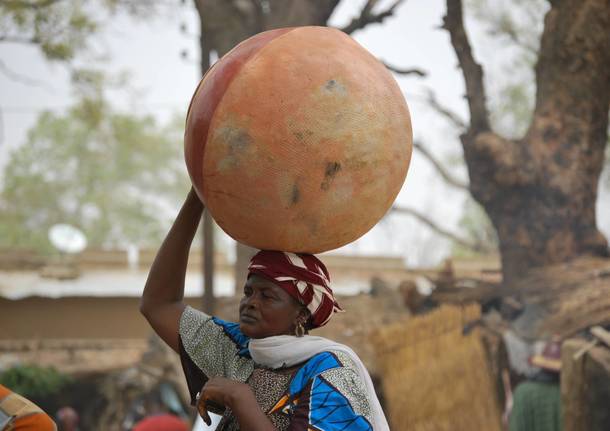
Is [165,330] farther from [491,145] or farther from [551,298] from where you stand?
[491,145]

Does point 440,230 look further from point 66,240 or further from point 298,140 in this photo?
point 298,140

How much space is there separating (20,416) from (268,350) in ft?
2.07

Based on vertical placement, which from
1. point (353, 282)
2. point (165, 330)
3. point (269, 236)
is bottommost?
point (353, 282)

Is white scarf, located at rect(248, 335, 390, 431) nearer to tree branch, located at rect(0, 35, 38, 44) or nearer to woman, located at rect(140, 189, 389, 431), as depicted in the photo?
woman, located at rect(140, 189, 389, 431)

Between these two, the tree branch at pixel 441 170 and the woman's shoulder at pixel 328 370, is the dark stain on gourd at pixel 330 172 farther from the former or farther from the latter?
the tree branch at pixel 441 170

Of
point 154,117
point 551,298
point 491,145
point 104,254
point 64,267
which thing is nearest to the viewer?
point 551,298

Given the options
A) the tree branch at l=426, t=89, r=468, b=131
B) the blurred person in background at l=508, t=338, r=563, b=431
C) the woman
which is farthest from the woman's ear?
the tree branch at l=426, t=89, r=468, b=131

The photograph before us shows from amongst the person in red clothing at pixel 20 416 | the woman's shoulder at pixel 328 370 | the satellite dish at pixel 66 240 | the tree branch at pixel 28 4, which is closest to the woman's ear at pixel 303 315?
the woman's shoulder at pixel 328 370

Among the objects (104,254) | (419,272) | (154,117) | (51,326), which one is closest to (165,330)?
(419,272)

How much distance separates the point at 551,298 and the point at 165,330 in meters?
4.57

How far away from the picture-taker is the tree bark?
6.44 m

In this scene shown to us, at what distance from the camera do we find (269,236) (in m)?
1.88

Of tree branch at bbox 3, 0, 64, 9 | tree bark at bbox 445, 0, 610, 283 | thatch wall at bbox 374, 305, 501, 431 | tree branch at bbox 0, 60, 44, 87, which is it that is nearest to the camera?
thatch wall at bbox 374, 305, 501, 431

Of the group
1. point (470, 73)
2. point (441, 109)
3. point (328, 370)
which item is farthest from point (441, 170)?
point (328, 370)
